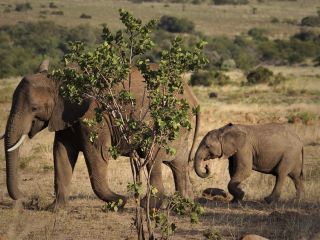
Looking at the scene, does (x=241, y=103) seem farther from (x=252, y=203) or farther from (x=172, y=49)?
(x=172, y=49)

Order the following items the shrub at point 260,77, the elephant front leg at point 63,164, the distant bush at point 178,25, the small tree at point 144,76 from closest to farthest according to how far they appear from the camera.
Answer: the small tree at point 144,76, the elephant front leg at point 63,164, the shrub at point 260,77, the distant bush at point 178,25

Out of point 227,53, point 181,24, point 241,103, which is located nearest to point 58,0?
point 181,24

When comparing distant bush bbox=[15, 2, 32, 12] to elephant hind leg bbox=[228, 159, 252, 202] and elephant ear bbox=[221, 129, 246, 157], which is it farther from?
elephant hind leg bbox=[228, 159, 252, 202]

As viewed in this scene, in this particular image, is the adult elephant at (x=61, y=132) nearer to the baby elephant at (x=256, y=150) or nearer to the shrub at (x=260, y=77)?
the baby elephant at (x=256, y=150)

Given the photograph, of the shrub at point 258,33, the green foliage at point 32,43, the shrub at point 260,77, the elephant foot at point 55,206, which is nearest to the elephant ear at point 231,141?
the elephant foot at point 55,206

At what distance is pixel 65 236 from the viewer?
923 centimetres

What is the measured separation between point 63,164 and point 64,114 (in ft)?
2.34

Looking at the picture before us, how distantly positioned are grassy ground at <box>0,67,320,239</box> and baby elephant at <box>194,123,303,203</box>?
0.36m

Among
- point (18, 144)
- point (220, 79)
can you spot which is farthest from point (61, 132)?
point (220, 79)

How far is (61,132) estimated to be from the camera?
11.2 m

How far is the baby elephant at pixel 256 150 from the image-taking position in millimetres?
12641

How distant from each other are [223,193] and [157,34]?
57205 millimetres

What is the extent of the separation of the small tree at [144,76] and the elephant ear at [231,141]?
473 centimetres

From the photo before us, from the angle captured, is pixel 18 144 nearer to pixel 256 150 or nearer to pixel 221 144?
pixel 221 144
